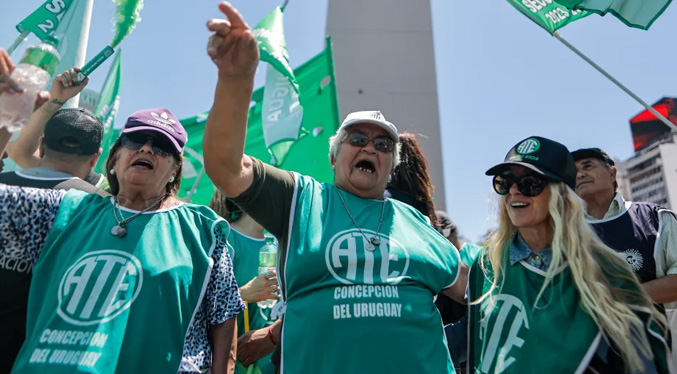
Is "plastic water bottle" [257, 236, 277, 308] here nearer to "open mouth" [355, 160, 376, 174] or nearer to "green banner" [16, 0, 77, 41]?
"open mouth" [355, 160, 376, 174]

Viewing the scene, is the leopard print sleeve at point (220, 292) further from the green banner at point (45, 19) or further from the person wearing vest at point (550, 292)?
the green banner at point (45, 19)

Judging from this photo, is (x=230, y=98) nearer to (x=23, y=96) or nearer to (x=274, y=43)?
(x=23, y=96)

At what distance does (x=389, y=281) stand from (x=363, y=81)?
42.6 ft

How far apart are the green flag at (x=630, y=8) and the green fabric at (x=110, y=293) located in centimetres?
323

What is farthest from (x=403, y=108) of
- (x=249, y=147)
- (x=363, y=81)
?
(x=249, y=147)

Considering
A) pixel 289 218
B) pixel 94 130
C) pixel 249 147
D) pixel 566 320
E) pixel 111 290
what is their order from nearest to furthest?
pixel 111 290 < pixel 566 320 < pixel 289 218 < pixel 94 130 < pixel 249 147

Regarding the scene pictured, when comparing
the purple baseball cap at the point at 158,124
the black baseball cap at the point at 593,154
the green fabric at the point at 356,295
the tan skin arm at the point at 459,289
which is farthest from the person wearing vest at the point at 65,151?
the black baseball cap at the point at 593,154

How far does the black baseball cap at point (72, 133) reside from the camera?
2.60m

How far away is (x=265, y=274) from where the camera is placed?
109 inches

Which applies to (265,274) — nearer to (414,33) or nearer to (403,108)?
(403,108)

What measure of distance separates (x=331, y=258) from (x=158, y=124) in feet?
2.99

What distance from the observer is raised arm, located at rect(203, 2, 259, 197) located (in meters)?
1.76

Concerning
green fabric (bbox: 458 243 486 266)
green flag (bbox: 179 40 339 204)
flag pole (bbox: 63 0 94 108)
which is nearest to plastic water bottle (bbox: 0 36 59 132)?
green fabric (bbox: 458 243 486 266)

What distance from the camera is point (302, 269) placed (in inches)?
80.4
